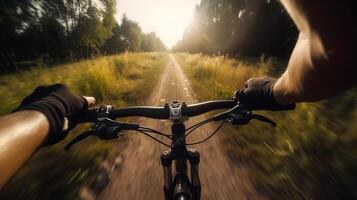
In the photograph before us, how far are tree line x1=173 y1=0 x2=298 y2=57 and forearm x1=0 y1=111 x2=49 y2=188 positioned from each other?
77.5 feet

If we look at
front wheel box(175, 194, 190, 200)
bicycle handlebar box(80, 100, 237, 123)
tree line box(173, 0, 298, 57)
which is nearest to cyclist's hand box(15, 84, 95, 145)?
bicycle handlebar box(80, 100, 237, 123)

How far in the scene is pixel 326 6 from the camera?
510mm

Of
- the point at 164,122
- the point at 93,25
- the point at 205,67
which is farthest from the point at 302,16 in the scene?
the point at 93,25

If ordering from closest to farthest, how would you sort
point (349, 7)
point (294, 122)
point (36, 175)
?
1. point (349, 7)
2. point (36, 175)
3. point (294, 122)

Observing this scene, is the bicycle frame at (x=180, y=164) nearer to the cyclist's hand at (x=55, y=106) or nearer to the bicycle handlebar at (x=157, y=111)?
the bicycle handlebar at (x=157, y=111)

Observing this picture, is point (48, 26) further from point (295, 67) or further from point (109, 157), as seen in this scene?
point (295, 67)

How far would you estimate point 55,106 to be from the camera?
39.2 inches

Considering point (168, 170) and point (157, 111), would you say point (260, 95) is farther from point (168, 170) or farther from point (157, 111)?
point (168, 170)

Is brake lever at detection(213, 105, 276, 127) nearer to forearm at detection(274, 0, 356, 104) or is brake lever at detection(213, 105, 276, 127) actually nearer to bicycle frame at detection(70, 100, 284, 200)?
bicycle frame at detection(70, 100, 284, 200)

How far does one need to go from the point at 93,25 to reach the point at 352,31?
3523cm

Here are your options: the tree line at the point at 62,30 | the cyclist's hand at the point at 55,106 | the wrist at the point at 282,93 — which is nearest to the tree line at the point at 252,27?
the tree line at the point at 62,30

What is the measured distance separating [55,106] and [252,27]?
27.9 metres

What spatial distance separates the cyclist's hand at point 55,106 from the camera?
934 mm

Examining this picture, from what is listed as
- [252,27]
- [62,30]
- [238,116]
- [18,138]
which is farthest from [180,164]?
[62,30]
